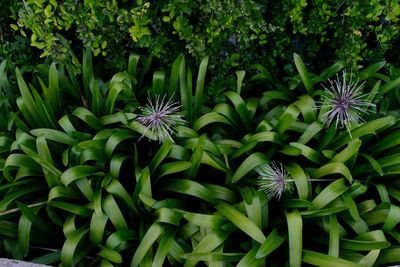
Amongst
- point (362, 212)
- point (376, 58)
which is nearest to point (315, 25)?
point (376, 58)

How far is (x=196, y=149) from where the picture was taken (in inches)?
104

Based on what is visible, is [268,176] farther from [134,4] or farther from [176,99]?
[134,4]

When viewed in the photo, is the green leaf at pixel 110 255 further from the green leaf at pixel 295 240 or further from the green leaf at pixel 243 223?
the green leaf at pixel 295 240

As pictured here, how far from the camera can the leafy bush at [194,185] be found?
2.51 meters

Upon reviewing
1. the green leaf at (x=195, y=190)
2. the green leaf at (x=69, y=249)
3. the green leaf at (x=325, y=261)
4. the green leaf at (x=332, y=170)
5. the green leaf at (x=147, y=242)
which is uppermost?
the green leaf at (x=332, y=170)

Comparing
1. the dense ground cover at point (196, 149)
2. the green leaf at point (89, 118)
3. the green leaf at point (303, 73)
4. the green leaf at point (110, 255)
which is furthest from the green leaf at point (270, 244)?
the green leaf at point (89, 118)

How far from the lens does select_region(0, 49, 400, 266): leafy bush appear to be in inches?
98.7

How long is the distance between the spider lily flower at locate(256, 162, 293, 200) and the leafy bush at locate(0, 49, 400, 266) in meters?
0.04

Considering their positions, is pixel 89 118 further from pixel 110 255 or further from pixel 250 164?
pixel 250 164

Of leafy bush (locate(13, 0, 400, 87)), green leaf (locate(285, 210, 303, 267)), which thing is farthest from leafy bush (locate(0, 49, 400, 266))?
leafy bush (locate(13, 0, 400, 87))

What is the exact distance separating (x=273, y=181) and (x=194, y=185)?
1.40 feet

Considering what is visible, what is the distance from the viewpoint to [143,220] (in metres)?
2.72

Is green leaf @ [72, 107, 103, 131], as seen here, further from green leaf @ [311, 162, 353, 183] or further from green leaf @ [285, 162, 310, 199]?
green leaf @ [311, 162, 353, 183]

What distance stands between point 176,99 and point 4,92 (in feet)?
3.89
